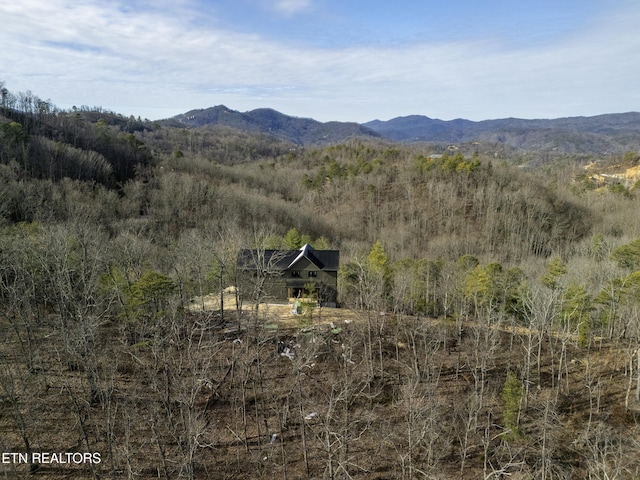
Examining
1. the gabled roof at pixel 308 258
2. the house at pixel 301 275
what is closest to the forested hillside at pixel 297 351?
the house at pixel 301 275

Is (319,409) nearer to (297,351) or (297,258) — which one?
(297,351)

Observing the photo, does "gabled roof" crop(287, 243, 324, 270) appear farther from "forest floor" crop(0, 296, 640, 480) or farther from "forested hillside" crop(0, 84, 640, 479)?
"forest floor" crop(0, 296, 640, 480)

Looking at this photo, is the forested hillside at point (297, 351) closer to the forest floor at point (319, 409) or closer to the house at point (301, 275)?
the forest floor at point (319, 409)

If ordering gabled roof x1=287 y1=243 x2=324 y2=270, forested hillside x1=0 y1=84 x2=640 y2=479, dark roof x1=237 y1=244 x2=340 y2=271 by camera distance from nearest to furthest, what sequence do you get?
1. forested hillside x1=0 y1=84 x2=640 y2=479
2. dark roof x1=237 y1=244 x2=340 y2=271
3. gabled roof x1=287 y1=243 x2=324 y2=270

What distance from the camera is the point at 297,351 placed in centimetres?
1920

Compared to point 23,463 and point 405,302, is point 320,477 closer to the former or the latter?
point 23,463

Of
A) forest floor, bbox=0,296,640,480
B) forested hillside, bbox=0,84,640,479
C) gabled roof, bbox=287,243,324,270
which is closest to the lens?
forest floor, bbox=0,296,640,480

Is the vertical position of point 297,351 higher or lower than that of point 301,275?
lower

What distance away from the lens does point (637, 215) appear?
47000 mm

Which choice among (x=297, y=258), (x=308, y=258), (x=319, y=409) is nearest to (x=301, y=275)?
(x=297, y=258)

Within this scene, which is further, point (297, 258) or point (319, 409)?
point (297, 258)

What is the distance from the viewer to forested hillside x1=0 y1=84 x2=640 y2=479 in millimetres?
13102

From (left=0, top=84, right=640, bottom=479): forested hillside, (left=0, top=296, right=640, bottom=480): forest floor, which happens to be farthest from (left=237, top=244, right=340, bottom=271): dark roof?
(left=0, top=296, right=640, bottom=480): forest floor

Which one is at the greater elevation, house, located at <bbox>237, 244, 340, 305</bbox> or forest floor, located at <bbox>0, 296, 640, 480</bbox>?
house, located at <bbox>237, 244, 340, 305</bbox>
